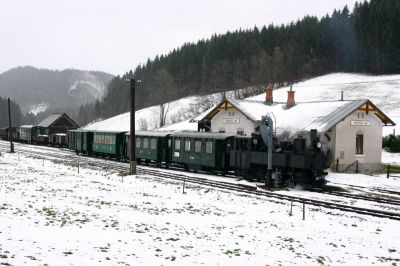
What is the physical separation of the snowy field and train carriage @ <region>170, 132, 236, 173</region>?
339 inches

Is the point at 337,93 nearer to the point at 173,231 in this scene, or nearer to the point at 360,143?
the point at 360,143

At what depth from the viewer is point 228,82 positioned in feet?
337

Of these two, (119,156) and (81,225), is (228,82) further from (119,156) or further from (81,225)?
(81,225)

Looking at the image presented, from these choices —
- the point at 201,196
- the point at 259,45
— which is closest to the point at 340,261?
the point at 201,196

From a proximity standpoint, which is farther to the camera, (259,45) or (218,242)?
(259,45)

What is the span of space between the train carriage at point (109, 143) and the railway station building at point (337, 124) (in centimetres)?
1064

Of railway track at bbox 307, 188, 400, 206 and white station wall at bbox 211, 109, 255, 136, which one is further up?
white station wall at bbox 211, 109, 255, 136

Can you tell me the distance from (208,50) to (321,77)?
113 ft

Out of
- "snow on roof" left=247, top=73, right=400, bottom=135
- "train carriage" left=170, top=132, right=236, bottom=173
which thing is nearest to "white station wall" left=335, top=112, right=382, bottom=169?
"train carriage" left=170, top=132, right=236, bottom=173

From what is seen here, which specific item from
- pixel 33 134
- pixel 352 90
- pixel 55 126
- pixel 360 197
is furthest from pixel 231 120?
pixel 352 90

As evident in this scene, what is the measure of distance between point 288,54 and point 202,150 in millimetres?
75448

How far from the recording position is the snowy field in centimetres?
929

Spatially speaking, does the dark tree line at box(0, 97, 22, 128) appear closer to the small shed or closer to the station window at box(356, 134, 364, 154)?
the small shed

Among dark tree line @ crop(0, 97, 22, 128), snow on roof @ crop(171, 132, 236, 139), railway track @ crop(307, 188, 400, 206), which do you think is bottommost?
railway track @ crop(307, 188, 400, 206)
